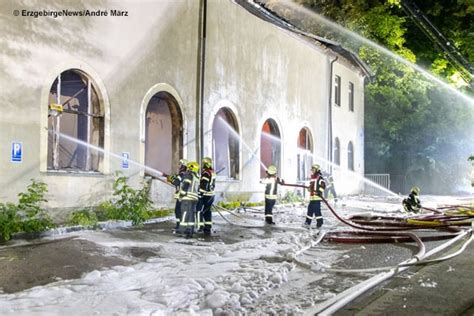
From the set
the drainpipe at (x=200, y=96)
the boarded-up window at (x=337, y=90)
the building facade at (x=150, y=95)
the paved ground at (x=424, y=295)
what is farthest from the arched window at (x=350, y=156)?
the paved ground at (x=424, y=295)

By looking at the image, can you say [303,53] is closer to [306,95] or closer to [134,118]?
[306,95]

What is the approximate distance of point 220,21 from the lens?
1586cm

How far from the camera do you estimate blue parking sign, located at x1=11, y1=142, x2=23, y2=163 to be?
930 centimetres

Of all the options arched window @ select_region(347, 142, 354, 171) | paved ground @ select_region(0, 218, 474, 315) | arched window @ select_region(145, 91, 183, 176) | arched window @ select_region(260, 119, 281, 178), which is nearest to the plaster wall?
arched window @ select_region(145, 91, 183, 176)

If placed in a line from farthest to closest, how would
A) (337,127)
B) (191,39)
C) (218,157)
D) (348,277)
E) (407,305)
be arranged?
(337,127) < (218,157) < (191,39) < (348,277) < (407,305)

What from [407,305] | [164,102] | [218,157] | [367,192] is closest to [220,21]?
[164,102]

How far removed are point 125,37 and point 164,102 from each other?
303 cm

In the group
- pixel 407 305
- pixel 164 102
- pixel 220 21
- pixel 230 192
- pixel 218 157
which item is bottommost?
pixel 407 305

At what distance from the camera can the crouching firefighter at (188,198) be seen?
390 inches

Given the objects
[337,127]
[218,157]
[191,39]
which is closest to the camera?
[191,39]

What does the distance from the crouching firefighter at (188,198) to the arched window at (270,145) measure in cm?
991

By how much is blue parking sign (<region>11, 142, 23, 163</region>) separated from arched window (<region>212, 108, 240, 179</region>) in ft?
26.3

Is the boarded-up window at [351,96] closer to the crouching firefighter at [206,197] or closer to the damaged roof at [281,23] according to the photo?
the damaged roof at [281,23]

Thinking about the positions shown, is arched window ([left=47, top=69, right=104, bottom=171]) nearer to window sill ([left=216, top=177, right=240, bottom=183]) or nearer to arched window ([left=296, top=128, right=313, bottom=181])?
window sill ([left=216, top=177, right=240, bottom=183])
